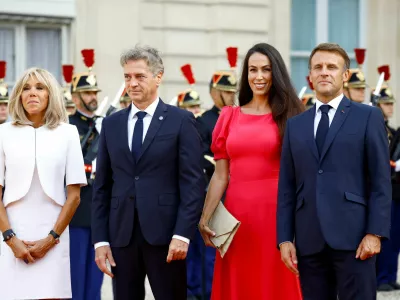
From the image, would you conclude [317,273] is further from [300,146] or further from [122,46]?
[122,46]

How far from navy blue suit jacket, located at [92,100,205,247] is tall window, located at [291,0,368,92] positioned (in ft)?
31.5

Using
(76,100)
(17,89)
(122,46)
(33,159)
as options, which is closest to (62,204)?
(33,159)

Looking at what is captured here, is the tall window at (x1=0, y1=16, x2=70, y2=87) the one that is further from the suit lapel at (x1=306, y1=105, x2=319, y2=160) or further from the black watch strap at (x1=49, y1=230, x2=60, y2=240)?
the suit lapel at (x1=306, y1=105, x2=319, y2=160)

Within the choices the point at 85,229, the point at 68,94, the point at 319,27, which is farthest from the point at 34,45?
the point at 85,229

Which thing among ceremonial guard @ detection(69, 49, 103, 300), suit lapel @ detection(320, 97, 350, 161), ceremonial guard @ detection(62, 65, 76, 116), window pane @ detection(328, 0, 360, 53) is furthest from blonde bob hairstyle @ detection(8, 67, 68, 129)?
window pane @ detection(328, 0, 360, 53)

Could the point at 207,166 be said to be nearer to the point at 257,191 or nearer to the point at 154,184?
the point at 257,191

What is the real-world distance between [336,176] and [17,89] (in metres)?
1.90

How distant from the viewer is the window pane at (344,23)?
52.0 feet

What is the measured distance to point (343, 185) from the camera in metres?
5.56

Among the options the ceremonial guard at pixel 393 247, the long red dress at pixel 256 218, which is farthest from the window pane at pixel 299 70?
the long red dress at pixel 256 218

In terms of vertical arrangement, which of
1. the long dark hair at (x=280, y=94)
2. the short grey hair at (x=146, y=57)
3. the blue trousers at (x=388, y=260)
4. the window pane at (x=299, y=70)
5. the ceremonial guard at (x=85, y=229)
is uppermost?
the window pane at (x=299, y=70)

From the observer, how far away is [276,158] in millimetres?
6387

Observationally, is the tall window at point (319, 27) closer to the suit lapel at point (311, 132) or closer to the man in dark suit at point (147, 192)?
the man in dark suit at point (147, 192)

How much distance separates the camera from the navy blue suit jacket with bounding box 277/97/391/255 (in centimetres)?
554
